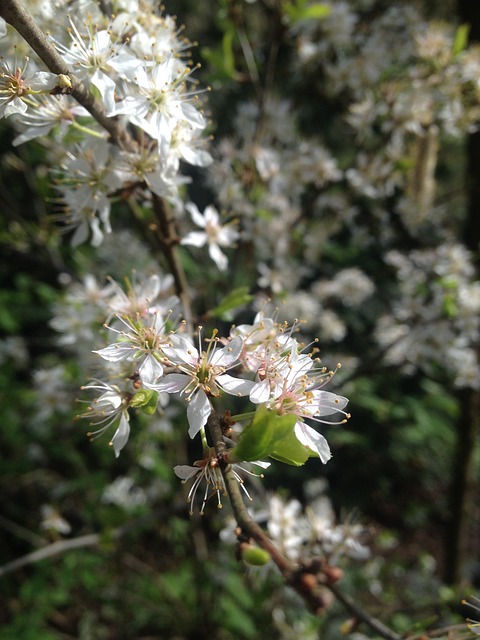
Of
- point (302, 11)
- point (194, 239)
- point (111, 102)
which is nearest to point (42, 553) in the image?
point (194, 239)

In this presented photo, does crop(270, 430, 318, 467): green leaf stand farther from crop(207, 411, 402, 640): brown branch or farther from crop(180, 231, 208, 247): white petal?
crop(180, 231, 208, 247): white petal

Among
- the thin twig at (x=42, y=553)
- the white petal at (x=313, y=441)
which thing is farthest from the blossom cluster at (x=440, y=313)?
the thin twig at (x=42, y=553)

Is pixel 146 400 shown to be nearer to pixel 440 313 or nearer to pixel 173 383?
pixel 173 383

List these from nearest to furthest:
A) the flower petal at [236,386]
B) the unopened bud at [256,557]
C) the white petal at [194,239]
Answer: the unopened bud at [256,557]
the flower petal at [236,386]
the white petal at [194,239]

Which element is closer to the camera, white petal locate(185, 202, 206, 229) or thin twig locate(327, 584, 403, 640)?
thin twig locate(327, 584, 403, 640)

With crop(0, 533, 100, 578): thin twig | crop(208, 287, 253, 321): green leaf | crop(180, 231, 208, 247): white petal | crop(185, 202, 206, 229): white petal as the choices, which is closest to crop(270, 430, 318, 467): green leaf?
crop(208, 287, 253, 321): green leaf

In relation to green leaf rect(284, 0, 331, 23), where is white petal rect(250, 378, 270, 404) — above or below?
below

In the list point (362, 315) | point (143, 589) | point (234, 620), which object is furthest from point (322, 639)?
point (362, 315)

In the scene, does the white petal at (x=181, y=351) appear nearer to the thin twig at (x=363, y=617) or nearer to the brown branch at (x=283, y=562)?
the brown branch at (x=283, y=562)
